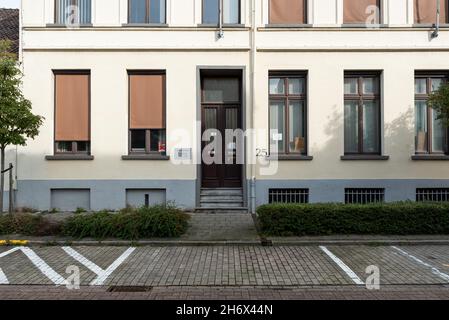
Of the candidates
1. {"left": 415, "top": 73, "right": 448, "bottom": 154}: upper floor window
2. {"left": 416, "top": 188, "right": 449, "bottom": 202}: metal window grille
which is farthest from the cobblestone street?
{"left": 415, "top": 73, "right": 448, "bottom": 154}: upper floor window

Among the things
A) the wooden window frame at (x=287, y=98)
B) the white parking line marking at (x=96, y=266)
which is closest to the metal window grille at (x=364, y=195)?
the wooden window frame at (x=287, y=98)

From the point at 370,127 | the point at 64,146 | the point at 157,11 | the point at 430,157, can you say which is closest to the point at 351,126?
the point at 370,127

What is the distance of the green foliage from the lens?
26.0 feet

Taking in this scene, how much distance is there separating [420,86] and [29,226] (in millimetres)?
12519

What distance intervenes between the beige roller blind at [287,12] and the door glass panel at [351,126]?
3334mm

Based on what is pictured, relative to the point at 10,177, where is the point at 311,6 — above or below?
above

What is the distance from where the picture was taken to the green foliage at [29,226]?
791 centimetres

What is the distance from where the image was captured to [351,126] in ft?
37.4

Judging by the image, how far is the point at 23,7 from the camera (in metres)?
10.9

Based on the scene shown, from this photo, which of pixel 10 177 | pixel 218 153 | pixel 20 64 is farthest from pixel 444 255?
pixel 20 64

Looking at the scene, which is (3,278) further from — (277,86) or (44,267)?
(277,86)

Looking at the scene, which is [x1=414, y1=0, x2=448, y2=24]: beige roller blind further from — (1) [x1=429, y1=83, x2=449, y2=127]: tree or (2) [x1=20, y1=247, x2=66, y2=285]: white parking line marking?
(2) [x1=20, y1=247, x2=66, y2=285]: white parking line marking

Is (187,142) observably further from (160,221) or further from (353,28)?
(353,28)

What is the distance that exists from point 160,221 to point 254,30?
6909 millimetres
